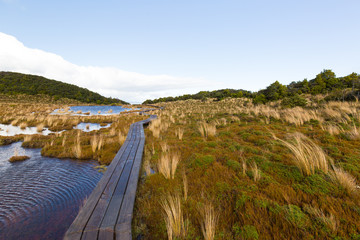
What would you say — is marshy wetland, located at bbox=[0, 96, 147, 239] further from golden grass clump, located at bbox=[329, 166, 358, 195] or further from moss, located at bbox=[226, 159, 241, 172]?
golden grass clump, located at bbox=[329, 166, 358, 195]

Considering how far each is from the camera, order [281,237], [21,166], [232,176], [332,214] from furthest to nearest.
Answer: [21,166], [232,176], [332,214], [281,237]

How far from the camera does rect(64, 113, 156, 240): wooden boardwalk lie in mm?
2174

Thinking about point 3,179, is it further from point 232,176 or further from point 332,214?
point 332,214

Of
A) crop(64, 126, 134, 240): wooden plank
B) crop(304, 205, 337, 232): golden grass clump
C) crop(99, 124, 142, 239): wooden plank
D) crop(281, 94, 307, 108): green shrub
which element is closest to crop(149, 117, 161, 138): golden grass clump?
crop(99, 124, 142, 239): wooden plank

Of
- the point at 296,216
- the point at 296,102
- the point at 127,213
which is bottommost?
the point at 296,216

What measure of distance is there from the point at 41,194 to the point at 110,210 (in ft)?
10.4

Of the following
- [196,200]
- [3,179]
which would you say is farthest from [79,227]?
[3,179]

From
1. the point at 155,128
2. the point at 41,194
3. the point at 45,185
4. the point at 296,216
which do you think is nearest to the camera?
the point at 296,216

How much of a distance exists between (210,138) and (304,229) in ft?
20.3

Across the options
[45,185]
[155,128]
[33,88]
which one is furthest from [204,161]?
[33,88]

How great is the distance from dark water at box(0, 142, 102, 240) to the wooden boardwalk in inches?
36.6

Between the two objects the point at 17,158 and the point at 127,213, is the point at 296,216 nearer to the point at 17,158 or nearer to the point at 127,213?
the point at 127,213

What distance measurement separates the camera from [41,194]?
412cm

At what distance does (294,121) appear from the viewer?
958 centimetres
